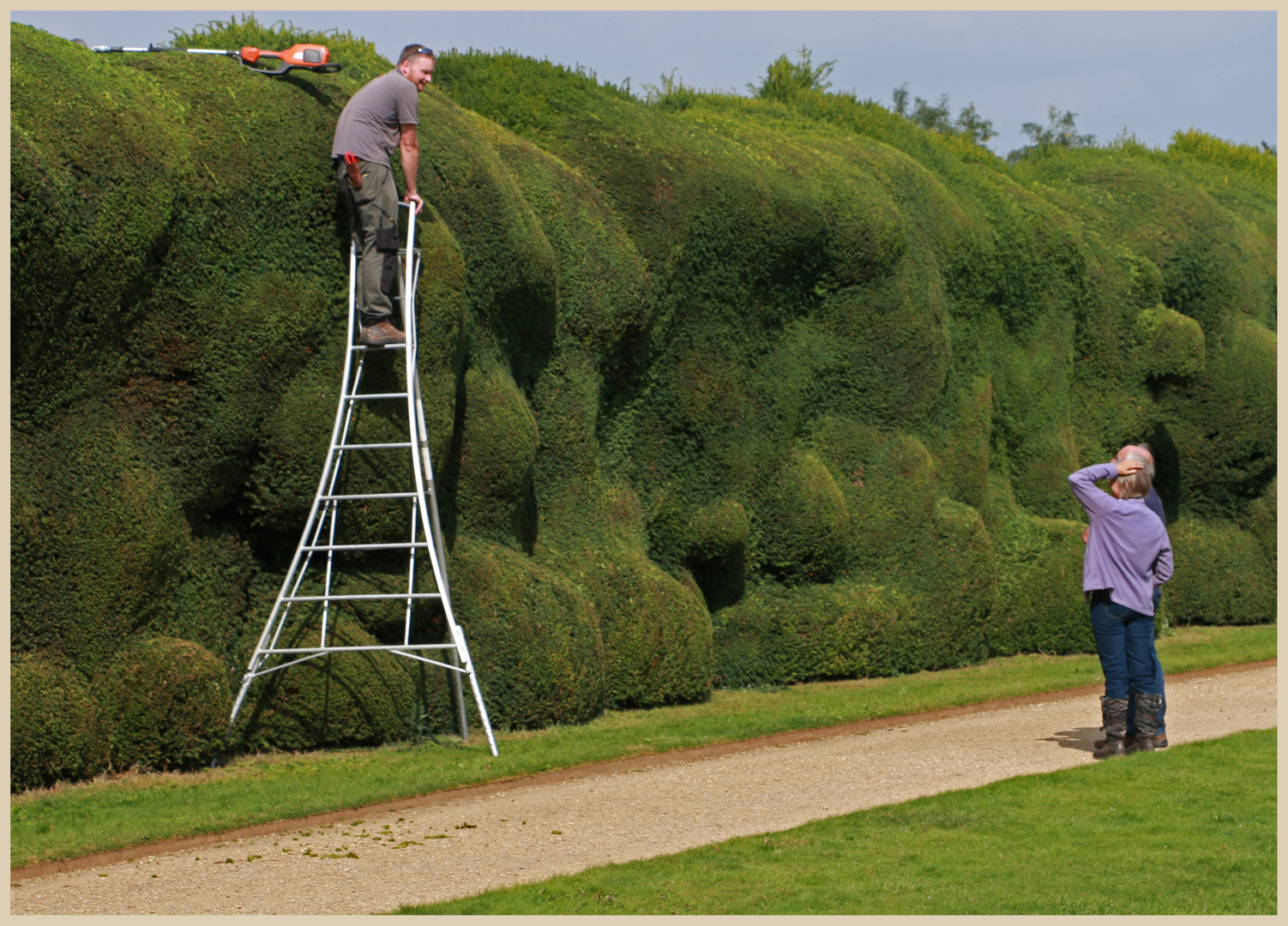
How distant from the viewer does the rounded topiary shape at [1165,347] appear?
65.8 ft

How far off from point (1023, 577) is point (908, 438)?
2637mm

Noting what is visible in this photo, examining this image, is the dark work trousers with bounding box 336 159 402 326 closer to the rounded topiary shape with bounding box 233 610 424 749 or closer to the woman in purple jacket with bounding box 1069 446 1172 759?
the rounded topiary shape with bounding box 233 610 424 749

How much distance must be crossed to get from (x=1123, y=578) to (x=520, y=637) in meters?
4.67

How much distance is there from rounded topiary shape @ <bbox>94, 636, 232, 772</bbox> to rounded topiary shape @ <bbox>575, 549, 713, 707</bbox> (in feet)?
12.5

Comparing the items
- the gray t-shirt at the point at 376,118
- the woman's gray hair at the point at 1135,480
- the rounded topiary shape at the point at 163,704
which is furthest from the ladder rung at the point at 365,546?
the woman's gray hair at the point at 1135,480

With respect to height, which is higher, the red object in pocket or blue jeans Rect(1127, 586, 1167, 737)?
the red object in pocket

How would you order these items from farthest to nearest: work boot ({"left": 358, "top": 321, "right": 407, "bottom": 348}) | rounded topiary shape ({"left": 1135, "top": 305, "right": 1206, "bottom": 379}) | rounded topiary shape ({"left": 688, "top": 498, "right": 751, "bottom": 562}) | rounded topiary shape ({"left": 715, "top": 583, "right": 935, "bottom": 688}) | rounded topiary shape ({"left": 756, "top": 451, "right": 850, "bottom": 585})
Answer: rounded topiary shape ({"left": 1135, "top": 305, "right": 1206, "bottom": 379}), rounded topiary shape ({"left": 756, "top": 451, "right": 850, "bottom": 585}), rounded topiary shape ({"left": 715, "top": 583, "right": 935, "bottom": 688}), rounded topiary shape ({"left": 688, "top": 498, "right": 751, "bottom": 562}), work boot ({"left": 358, "top": 321, "right": 407, "bottom": 348})

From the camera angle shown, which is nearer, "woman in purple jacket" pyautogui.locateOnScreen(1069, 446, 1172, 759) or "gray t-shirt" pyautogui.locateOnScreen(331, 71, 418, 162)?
"woman in purple jacket" pyautogui.locateOnScreen(1069, 446, 1172, 759)

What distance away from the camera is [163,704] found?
31.0ft

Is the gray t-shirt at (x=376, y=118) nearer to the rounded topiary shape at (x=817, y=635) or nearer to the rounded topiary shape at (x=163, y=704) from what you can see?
the rounded topiary shape at (x=163, y=704)

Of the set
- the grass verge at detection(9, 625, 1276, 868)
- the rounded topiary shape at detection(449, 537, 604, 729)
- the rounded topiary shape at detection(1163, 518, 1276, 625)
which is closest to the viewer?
the grass verge at detection(9, 625, 1276, 868)

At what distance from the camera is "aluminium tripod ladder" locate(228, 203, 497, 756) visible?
32.8 feet

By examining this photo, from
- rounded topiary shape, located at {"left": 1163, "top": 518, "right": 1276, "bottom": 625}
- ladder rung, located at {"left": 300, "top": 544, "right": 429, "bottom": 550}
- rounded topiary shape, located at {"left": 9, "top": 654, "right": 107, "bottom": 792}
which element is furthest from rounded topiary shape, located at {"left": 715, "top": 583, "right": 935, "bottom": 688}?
rounded topiary shape, located at {"left": 9, "top": 654, "right": 107, "bottom": 792}

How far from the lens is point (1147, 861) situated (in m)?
6.95
